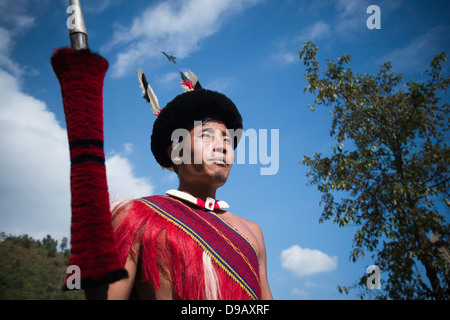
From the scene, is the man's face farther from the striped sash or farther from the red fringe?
the red fringe

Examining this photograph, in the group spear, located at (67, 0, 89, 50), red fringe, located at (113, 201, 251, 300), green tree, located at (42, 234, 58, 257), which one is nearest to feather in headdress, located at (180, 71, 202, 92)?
red fringe, located at (113, 201, 251, 300)

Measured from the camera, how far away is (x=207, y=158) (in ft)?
7.31

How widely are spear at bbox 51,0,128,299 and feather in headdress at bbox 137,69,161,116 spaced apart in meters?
1.32

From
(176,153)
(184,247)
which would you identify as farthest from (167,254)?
(176,153)

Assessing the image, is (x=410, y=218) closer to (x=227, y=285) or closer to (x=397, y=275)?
(x=397, y=275)

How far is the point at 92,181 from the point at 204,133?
3.74ft

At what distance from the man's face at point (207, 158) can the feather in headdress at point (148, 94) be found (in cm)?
58

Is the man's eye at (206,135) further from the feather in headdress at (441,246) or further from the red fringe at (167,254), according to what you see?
the feather in headdress at (441,246)

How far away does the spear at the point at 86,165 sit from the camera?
123 cm

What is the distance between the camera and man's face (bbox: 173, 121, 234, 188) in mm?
2238

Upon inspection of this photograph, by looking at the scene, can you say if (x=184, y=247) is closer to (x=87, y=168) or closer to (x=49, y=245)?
(x=87, y=168)

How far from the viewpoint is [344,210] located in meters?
7.01

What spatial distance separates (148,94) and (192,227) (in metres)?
1.36
